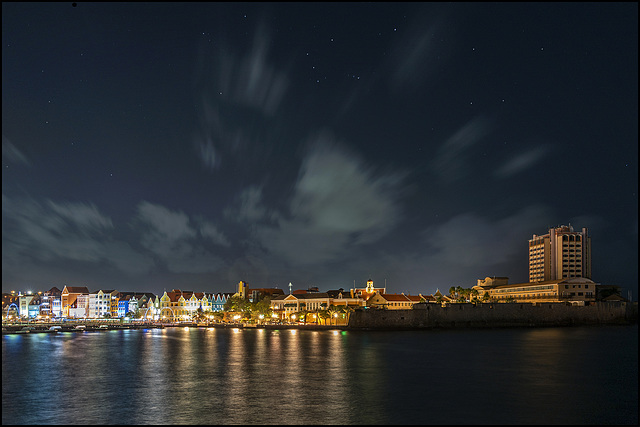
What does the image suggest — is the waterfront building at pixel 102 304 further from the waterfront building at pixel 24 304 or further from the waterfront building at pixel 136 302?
the waterfront building at pixel 24 304

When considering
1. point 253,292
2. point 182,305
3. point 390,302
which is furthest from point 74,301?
point 390,302

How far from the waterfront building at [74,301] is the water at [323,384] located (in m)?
110

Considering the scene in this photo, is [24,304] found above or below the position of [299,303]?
below

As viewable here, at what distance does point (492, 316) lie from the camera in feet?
385

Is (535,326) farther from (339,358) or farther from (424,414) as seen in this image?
(424,414)

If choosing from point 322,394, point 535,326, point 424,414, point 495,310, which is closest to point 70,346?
point 322,394

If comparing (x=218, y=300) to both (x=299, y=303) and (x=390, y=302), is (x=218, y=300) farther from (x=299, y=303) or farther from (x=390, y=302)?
(x=390, y=302)

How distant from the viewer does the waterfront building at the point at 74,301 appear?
17888cm

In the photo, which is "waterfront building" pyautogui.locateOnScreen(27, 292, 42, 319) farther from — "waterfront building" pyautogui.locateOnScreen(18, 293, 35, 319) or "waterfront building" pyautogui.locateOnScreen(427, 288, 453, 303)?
"waterfront building" pyautogui.locateOnScreen(427, 288, 453, 303)

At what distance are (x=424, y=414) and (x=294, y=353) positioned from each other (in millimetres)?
32804

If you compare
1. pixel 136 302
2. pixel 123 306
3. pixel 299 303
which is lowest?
pixel 123 306

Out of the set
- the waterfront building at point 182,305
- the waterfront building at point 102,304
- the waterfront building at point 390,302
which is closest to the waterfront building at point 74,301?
the waterfront building at point 102,304

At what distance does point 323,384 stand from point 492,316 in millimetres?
80684

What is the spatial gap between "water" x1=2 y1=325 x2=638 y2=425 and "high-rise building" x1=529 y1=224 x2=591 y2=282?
10516 centimetres
